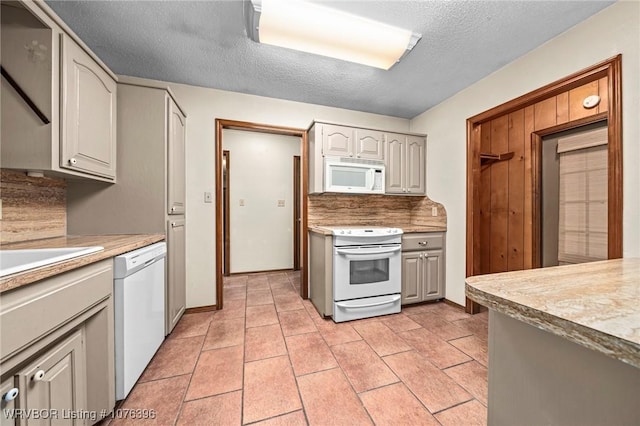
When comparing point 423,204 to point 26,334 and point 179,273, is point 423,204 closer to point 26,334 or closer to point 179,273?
point 179,273

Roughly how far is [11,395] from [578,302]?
5.14 feet

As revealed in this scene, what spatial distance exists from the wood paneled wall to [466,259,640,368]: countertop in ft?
6.26

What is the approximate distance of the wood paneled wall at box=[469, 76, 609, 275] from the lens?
2.29m

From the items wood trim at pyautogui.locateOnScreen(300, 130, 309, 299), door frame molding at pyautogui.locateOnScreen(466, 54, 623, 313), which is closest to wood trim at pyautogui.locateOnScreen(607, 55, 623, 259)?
door frame molding at pyautogui.locateOnScreen(466, 54, 623, 313)

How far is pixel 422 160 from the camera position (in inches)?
117

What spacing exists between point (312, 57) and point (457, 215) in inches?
83.2

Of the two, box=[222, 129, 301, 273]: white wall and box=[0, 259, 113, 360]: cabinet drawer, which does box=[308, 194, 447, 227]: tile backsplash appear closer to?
box=[222, 129, 301, 273]: white wall

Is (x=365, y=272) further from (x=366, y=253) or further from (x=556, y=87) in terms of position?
(x=556, y=87)

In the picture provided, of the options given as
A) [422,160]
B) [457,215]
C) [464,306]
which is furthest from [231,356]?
[422,160]

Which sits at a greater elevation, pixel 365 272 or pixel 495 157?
pixel 495 157

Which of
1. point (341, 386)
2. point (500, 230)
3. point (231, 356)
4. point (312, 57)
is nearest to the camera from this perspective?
point (341, 386)

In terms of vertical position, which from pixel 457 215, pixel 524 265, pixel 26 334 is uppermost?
pixel 457 215

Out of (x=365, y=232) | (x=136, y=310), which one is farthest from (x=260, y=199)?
(x=136, y=310)

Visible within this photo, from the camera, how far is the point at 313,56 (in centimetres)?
193
